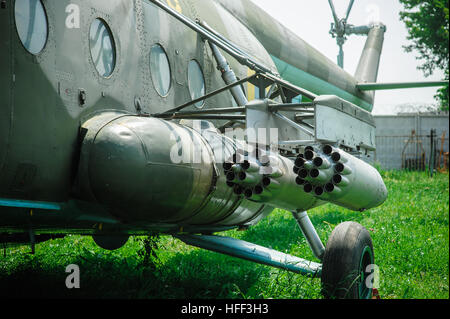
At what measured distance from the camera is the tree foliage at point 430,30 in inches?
910

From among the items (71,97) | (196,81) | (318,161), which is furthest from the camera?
(196,81)

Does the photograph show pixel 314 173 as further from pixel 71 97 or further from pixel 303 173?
pixel 71 97

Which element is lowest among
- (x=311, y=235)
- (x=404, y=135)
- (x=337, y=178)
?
(x=311, y=235)

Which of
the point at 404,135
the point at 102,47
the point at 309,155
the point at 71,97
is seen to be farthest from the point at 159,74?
the point at 404,135

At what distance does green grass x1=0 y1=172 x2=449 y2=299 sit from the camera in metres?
4.86

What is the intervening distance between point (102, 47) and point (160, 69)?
0.81 metres

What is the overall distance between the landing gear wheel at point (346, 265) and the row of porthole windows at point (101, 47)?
6.81ft

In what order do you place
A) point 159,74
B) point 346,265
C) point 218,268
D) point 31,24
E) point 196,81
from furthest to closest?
point 218,268 < point 196,81 < point 159,74 < point 346,265 < point 31,24

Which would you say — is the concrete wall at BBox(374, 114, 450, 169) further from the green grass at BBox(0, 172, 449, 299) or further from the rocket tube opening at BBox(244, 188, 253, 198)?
the rocket tube opening at BBox(244, 188, 253, 198)

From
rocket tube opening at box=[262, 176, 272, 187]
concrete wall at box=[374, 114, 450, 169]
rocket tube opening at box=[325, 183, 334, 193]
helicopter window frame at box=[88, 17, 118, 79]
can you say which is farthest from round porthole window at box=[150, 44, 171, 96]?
concrete wall at box=[374, 114, 450, 169]

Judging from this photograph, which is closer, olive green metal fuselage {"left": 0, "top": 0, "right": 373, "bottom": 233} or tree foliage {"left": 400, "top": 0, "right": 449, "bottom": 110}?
olive green metal fuselage {"left": 0, "top": 0, "right": 373, "bottom": 233}

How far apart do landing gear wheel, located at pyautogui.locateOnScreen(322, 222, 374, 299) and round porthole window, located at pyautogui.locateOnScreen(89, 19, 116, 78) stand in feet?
8.13

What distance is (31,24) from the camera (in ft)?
10.9

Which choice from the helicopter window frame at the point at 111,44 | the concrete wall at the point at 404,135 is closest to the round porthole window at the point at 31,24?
the helicopter window frame at the point at 111,44
